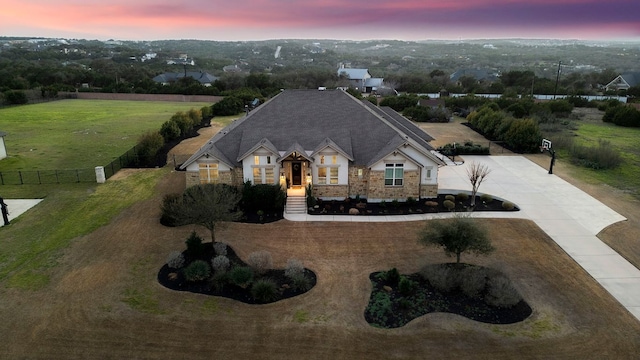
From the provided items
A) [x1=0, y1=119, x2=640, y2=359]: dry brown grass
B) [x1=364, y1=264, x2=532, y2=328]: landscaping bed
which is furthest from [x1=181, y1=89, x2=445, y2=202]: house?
[x1=364, y1=264, x2=532, y2=328]: landscaping bed

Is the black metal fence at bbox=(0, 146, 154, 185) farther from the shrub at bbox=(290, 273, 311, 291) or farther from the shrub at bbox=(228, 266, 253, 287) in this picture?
the shrub at bbox=(290, 273, 311, 291)

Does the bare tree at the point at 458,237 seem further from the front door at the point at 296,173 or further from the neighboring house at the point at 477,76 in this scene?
the neighboring house at the point at 477,76

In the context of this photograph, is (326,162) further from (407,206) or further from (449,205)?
(449,205)

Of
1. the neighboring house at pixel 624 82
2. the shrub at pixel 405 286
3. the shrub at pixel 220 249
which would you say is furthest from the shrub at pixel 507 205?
the neighboring house at pixel 624 82

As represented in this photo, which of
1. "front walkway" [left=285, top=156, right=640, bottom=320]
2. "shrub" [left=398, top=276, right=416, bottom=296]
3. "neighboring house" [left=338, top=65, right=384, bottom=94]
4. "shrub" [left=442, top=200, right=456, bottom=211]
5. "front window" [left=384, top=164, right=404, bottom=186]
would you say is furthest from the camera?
"neighboring house" [left=338, top=65, right=384, bottom=94]

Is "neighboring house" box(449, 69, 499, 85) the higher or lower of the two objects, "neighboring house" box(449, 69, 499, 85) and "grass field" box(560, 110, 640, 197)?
the higher

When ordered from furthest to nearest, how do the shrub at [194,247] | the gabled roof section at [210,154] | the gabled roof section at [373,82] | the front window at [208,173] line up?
the gabled roof section at [373,82]
the front window at [208,173]
the gabled roof section at [210,154]
the shrub at [194,247]

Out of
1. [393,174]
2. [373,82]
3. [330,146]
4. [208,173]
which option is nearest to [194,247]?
[208,173]
